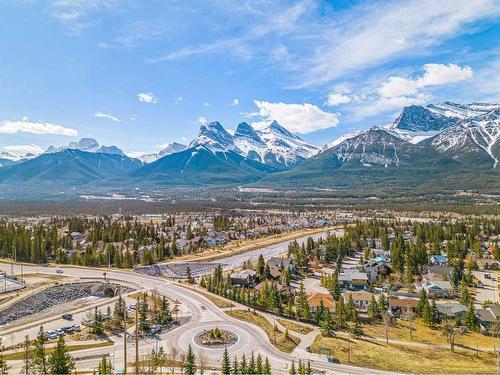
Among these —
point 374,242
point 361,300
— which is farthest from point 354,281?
point 374,242

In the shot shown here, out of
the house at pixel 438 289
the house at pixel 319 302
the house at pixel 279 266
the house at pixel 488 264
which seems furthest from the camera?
the house at pixel 488 264

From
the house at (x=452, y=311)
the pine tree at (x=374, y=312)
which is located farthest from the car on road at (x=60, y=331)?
the house at (x=452, y=311)

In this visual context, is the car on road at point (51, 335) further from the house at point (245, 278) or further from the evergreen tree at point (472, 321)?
the evergreen tree at point (472, 321)

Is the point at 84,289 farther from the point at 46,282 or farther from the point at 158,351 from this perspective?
the point at 158,351

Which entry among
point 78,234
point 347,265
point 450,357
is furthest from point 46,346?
point 78,234

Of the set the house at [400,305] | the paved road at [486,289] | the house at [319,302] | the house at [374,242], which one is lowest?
the paved road at [486,289]

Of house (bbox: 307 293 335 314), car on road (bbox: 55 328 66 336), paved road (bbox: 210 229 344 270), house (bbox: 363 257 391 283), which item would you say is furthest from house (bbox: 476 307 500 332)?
car on road (bbox: 55 328 66 336)

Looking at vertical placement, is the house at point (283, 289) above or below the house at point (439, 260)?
below
